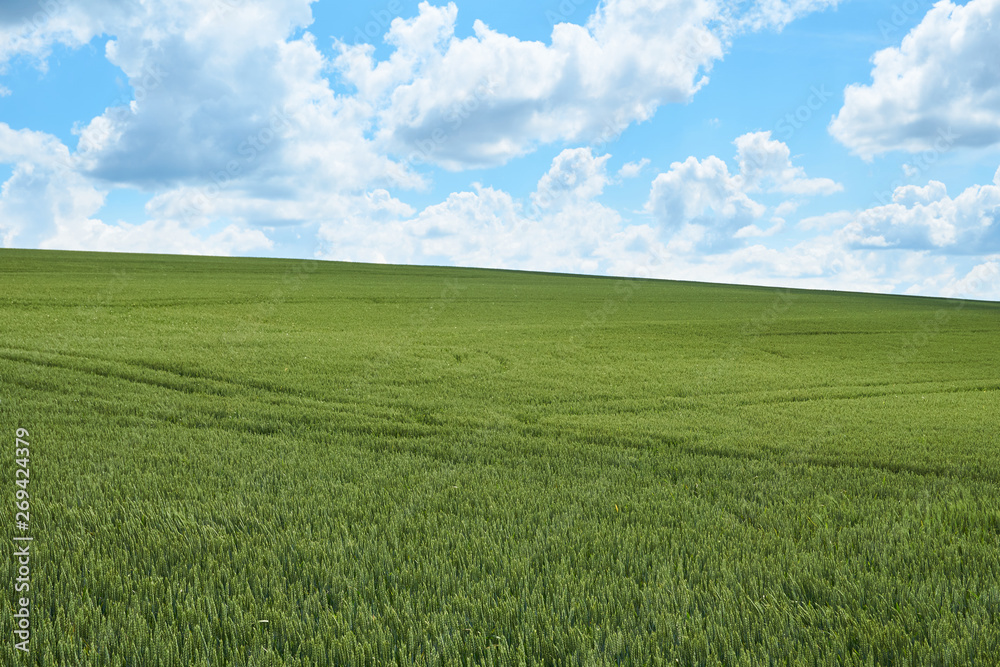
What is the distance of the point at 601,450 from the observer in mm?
11047

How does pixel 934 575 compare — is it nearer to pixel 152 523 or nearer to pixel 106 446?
pixel 152 523

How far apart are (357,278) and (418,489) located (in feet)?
183

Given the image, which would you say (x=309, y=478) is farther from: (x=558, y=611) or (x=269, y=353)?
(x=269, y=353)

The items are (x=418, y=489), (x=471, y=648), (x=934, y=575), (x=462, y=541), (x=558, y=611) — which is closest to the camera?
(x=471, y=648)

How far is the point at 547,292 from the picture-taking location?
191 ft

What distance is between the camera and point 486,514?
275 inches

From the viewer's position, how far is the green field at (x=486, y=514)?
437 cm

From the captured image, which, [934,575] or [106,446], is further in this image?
[106,446]

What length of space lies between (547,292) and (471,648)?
179 ft

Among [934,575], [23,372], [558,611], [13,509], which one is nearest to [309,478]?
[13,509]

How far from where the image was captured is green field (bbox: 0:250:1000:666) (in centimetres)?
437

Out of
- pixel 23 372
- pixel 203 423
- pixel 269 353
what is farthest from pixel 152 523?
pixel 269 353

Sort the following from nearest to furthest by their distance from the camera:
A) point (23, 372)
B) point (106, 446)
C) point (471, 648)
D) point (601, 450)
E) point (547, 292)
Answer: point (471, 648), point (106, 446), point (601, 450), point (23, 372), point (547, 292)

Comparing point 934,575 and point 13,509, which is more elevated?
point 934,575
